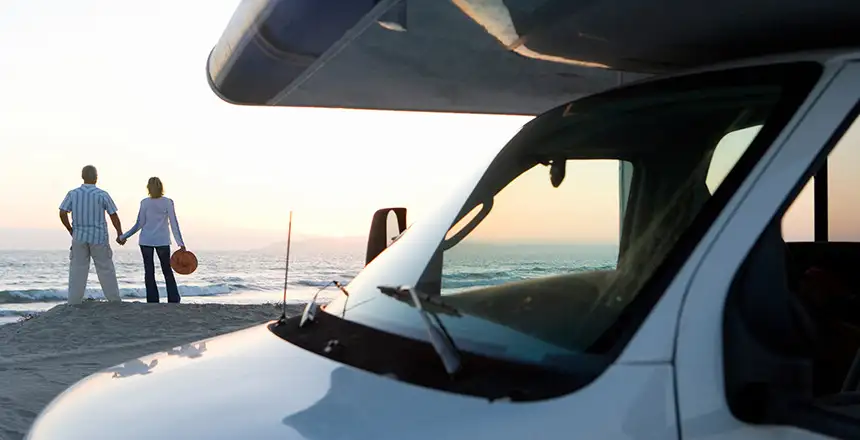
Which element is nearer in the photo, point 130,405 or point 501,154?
point 130,405

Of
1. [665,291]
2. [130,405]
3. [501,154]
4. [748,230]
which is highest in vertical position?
[501,154]

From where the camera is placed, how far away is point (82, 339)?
305 inches

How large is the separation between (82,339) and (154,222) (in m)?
2.17

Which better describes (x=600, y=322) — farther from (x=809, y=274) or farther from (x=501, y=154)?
(x=809, y=274)

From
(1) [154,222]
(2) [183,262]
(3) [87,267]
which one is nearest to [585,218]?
(2) [183,262]

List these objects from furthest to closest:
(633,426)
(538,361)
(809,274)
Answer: (809,274), (538,361), (633,426)

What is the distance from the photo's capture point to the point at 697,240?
1458mm

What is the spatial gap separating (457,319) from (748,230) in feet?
2.09

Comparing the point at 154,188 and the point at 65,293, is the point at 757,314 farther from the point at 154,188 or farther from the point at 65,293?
the point at 65,293

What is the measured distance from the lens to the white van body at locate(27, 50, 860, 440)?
4.30 ft

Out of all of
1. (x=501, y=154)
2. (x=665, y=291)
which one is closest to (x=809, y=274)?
(x=501, y=154)

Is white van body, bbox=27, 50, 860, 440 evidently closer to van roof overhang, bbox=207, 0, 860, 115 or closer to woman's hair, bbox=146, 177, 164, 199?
van roof overhang, bbox=207, 0, 860, 115

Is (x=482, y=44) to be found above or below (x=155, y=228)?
above

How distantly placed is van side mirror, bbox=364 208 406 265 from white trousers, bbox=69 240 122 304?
26.4ft
